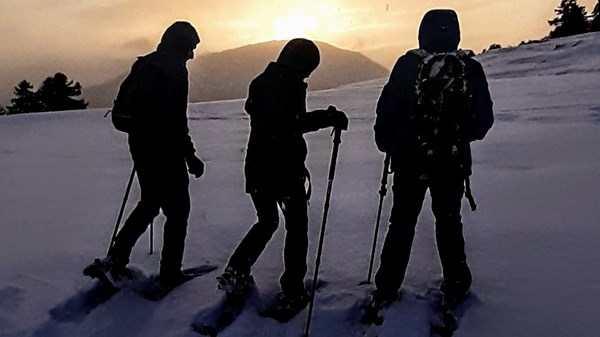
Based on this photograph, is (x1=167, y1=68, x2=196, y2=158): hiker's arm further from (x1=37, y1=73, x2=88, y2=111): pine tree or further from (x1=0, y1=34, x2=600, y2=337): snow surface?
(x1=37, y1=73, x2=88, y2=111): pine tree

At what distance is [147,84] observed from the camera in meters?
4.59

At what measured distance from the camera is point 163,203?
15.8ft

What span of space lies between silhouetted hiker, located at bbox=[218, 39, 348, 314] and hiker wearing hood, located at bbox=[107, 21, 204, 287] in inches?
23.4

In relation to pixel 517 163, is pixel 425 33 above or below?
above

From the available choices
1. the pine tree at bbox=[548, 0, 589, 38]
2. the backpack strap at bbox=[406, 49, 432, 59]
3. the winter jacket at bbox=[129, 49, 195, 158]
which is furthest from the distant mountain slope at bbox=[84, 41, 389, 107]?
the backpack strap at bbox=[406, 49, 432, 59]

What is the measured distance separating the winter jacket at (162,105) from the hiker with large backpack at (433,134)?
1.53 metres

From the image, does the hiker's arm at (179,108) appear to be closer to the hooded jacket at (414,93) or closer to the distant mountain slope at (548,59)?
the hooded jacket at (414,93)

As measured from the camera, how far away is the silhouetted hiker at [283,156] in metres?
4.26

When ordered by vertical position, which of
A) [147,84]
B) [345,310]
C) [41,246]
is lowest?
[345,310]

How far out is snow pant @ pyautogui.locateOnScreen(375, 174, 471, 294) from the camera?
427cm

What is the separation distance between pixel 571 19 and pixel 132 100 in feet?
170

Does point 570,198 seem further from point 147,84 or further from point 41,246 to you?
point 41,246

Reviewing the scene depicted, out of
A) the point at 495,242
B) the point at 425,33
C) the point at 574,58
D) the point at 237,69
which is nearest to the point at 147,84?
the point at 425,33

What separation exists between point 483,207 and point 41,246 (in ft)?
16.0
